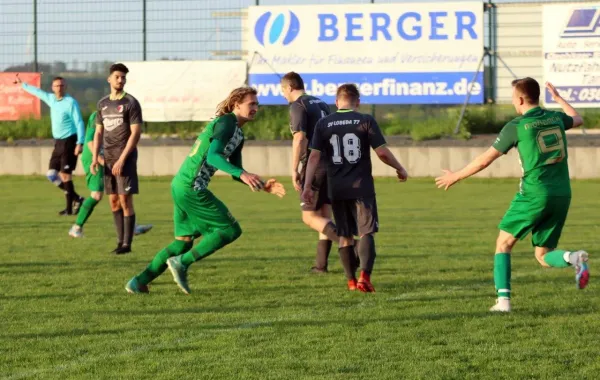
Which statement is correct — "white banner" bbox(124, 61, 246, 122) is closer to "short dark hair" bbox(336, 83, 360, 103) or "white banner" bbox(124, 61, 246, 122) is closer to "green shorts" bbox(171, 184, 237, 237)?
"short dark hair" bbox(336, 83, 360, 103)

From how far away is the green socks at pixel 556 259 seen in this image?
8953 millimetres

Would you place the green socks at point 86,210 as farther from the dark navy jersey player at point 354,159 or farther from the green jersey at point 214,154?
the dark navy jersey player at point 354,159

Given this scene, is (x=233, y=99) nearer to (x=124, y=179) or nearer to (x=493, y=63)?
(x=124, y=179)

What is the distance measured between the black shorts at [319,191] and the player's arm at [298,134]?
154 mm

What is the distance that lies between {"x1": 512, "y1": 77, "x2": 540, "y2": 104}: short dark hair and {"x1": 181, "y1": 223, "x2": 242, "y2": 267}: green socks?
2554mm

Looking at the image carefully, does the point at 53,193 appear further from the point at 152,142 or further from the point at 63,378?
the point at 63,378

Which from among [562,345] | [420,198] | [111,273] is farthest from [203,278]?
[420,198]

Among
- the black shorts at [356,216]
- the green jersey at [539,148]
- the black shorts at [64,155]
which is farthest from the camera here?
the black shorts at [64,155]

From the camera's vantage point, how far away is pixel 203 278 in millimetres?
11328

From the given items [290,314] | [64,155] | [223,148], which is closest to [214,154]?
[223,148]

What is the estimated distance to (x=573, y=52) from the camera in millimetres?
28094

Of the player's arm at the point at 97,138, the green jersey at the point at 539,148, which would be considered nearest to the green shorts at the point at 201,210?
the green jersey at the point at 539,148

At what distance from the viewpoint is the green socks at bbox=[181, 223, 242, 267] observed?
32.9 feet

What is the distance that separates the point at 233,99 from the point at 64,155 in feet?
34.2
